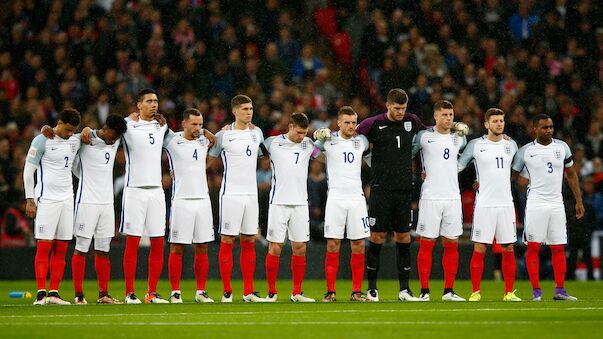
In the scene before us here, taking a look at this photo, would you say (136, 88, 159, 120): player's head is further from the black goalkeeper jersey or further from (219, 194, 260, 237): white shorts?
the black goalkeeper jersey

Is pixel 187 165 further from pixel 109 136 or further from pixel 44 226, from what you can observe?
pixel 44 226

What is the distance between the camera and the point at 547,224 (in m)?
17.0

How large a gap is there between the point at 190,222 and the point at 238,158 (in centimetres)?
105

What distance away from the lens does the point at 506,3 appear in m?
28.2

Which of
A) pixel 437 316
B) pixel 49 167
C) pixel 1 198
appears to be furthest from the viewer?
pixel 1 198

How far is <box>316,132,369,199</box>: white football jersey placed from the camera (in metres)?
16.9

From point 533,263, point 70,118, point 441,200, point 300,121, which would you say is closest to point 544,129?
point 441,200

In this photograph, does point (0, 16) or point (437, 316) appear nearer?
point (437, 316)

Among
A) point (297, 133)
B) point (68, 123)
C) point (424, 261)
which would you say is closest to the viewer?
point (68, 123)

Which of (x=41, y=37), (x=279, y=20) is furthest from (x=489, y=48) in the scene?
(x=41, y=37)

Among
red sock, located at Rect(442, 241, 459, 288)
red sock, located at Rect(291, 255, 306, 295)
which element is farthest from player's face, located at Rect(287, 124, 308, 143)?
red sock, located at Rect(442, 241, 459, 288)

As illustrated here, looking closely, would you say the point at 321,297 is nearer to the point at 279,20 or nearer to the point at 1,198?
the point at 1,198

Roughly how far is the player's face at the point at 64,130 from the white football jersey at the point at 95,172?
25 cm

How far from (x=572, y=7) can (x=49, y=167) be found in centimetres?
1466
